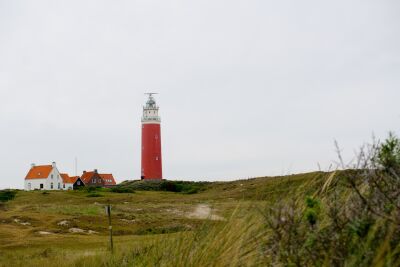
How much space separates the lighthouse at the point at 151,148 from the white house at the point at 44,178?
711 inches

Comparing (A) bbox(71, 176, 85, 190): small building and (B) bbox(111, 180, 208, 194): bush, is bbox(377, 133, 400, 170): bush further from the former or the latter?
(A) bbox(71, 176, 85, 190): small building

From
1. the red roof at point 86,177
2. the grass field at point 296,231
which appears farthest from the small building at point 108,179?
the grass field at point 296,231

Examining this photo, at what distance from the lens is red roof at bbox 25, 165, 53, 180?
91.7 meters

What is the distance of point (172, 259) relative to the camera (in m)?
5.19

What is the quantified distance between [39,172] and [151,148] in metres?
22.9

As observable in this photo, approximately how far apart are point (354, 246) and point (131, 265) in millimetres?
4456

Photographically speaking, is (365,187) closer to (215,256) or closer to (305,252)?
(305,252)

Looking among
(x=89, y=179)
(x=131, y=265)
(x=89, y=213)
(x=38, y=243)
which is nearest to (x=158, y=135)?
(x=89, y=179)

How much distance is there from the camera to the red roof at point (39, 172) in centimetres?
9166

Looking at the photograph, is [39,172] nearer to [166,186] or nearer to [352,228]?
[166,186]

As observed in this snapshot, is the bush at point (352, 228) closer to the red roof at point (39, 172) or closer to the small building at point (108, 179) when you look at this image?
the red roof at point (39, 172)

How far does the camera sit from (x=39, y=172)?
92.6 meters

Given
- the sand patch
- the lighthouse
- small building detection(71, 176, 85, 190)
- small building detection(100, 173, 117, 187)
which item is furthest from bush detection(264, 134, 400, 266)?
small building detection(100, 173, 117, 187)

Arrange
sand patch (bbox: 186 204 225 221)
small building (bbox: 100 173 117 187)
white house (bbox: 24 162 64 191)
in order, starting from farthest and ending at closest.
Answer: small building (bbox: 100 173 117 187) → white house (bbox: 24 162 64 191) → sand patch (bbox: 186 204 225 221)
